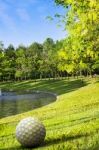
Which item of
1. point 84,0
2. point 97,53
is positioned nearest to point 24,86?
point 97,53

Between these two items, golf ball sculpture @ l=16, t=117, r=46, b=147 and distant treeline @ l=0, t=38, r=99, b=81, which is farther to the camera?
distant treeline @ l=0, t=38, r=99, b=81

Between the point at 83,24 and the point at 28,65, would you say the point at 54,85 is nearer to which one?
the point at 28,65

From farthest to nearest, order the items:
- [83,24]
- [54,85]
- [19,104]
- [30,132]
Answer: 1. [54,85]
2. [19,104]
3. [83,24]
4. [30,132]

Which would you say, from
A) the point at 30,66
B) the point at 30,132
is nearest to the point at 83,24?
the point at 30,132

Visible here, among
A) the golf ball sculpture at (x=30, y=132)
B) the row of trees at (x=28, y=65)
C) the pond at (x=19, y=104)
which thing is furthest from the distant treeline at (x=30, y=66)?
the golf ball sculpture at (x=30, y=132)

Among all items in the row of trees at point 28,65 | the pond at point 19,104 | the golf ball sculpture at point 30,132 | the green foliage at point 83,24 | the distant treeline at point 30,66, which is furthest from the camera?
the row of trees at point 28,65

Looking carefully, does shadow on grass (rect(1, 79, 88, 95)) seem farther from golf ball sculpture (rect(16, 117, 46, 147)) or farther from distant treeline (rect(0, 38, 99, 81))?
golf ball sculpture (rect(16, 117, 46, 147))

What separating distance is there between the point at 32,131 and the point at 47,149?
36.9 inches

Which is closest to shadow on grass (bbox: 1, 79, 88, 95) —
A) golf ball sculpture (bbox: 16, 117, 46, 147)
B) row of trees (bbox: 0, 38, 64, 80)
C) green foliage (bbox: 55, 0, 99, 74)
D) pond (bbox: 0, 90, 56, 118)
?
row of trees (bbox: 0, 38, 64, 80)

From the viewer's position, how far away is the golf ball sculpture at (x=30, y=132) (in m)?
13.6

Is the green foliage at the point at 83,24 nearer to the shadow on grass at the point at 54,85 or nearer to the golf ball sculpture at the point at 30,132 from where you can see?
the golf ball sculpture at the point at 30,132

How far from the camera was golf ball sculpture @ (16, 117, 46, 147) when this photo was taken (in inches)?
536

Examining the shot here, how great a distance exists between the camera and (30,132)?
44.6ft

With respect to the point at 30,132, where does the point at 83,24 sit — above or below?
above
